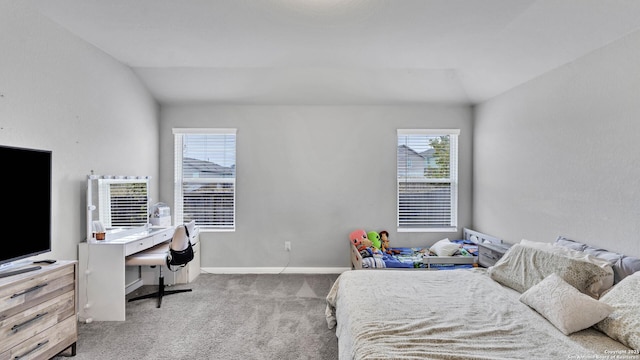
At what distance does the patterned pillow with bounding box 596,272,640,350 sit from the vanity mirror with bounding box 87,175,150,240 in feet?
13.1

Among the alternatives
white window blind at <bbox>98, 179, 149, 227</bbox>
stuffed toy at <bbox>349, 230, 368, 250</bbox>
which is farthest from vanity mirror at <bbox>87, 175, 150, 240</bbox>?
stuffed toy at <bbox>349, 230, 368, 250</bbox>

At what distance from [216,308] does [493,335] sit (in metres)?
2.57

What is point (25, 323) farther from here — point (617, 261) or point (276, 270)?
point (617, 261)

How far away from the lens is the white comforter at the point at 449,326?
144 centimetres

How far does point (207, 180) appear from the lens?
435 cm

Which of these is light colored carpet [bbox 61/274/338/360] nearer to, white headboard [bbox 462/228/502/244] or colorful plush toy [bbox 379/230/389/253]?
colorful plush toy [bbox 379/230/389/253]

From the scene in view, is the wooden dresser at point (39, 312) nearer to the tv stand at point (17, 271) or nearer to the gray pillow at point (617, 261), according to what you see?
the tv stand at point (17, 271)

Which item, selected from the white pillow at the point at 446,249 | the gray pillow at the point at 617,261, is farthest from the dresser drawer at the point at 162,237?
the gray pillow at the point at 617,261

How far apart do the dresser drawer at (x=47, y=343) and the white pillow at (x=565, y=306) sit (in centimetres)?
324

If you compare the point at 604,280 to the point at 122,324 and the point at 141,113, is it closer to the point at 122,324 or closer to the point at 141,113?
the point at 122,324

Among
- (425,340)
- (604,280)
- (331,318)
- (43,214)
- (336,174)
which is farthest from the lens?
(336,174)

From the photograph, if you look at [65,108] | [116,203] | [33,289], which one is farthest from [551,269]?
[65,108]

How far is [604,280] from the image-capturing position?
6.23 feet

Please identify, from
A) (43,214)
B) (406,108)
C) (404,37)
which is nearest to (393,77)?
(406,108)
